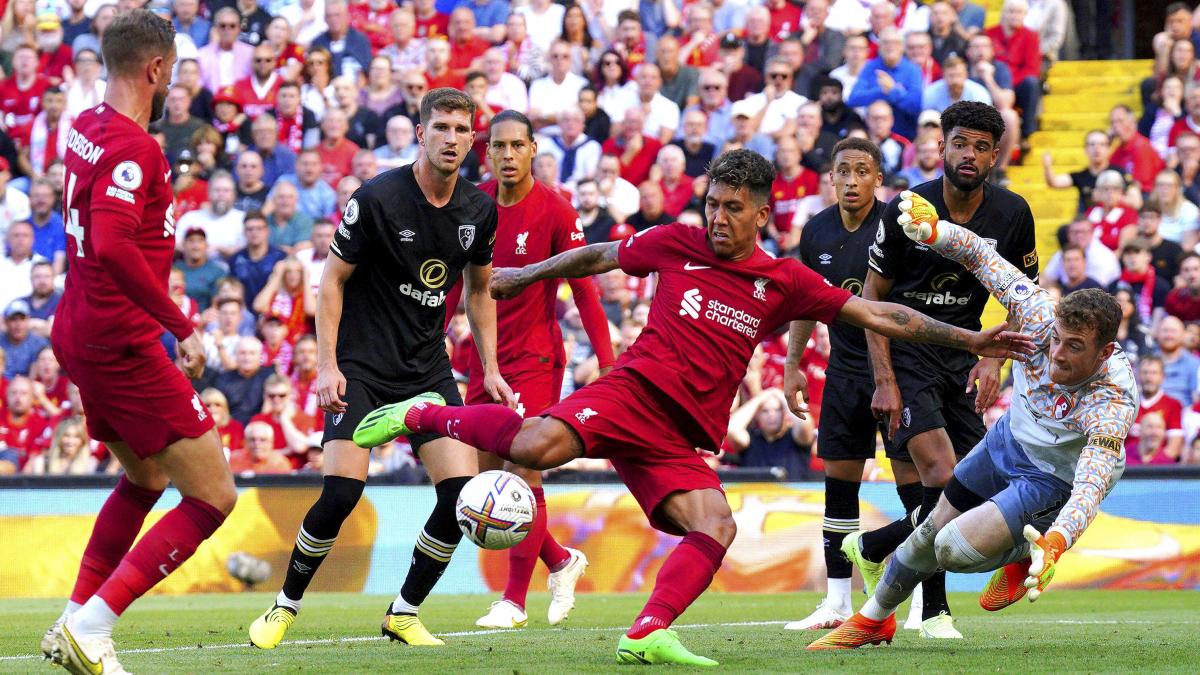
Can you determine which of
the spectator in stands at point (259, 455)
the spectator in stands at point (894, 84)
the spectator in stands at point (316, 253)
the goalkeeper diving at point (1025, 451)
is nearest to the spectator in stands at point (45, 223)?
the spectator in stands at point (316, 253)

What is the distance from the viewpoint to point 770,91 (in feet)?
57.7

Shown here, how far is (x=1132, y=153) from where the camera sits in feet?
53.6

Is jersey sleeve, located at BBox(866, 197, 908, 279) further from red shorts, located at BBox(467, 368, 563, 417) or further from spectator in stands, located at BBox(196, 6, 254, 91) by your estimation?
spectator in stands, located at BBox(196, 6, 254, 91)

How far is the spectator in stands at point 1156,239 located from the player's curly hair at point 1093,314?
27.6 ft

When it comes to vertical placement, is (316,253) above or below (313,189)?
below

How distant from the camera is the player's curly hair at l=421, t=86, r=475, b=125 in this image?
827 centimetres

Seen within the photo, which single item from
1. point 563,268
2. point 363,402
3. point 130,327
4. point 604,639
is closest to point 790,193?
point 604,639

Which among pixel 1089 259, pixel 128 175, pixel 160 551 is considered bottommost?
pixel 1089 259

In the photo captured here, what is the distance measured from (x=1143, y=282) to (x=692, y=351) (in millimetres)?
8871

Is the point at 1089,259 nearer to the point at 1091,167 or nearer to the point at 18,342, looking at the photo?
the point at 1091,167

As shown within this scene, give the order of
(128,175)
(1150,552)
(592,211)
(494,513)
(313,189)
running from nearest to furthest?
(128,175) < (494,513) < (1150,552) < (592,211) < (313,189)

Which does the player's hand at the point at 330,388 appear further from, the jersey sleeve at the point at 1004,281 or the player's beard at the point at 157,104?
the jersey sleeve at the point at 1004,281

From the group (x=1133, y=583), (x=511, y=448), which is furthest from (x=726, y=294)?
(x=1133, y=583)

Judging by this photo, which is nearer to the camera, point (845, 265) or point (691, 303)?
point (691, 303)
